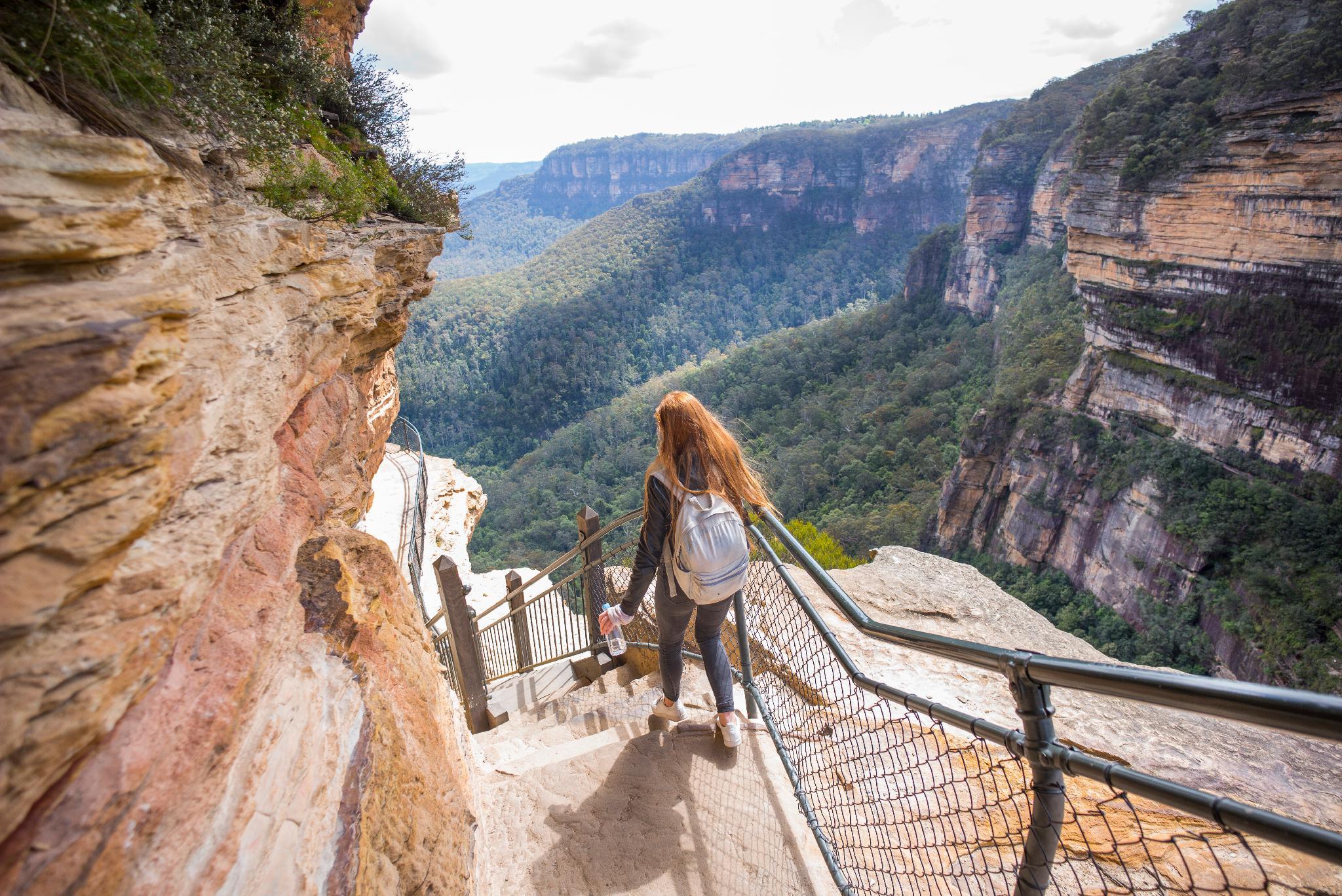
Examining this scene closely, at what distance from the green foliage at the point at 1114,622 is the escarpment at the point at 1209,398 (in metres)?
0.29

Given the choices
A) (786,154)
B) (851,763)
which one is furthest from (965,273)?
(851,763)

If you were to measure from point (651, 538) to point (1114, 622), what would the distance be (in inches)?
877

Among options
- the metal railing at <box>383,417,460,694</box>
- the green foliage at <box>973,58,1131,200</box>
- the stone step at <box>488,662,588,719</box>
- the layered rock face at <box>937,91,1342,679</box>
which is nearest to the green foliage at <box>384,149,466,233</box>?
the metal railing at <box>383,417,460,694</box>

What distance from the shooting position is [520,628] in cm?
548

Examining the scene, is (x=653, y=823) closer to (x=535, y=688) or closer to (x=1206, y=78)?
(x=535, y=688)

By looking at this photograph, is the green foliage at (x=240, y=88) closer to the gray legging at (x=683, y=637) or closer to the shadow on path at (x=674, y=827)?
the gray legging at (x=683, y=637)

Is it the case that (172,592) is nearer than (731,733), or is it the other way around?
(172,592)

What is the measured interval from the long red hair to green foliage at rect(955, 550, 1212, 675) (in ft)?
45.7

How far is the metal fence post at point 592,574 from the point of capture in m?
4.55

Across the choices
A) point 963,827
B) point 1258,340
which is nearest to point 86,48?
point 963,827

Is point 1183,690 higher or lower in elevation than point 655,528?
higher

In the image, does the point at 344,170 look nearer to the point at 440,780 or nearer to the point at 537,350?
the point at 440,780

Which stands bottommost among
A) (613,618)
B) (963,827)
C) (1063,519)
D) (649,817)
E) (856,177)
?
(1063,519)

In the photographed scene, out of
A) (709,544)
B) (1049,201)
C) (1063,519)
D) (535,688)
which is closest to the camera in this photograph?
(709,544)
